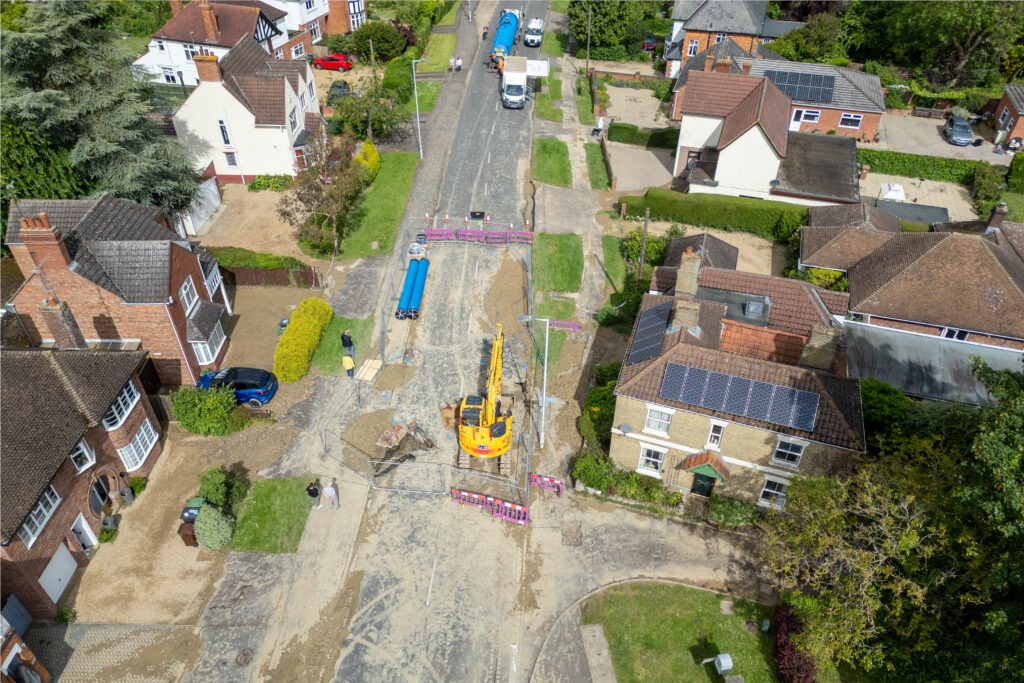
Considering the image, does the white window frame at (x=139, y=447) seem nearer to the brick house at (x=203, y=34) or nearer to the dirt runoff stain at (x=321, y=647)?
the dirt runoff stain at (x=321, y=647)

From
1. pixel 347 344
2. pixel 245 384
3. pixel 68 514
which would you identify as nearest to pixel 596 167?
pixel 347 344

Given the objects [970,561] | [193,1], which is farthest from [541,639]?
[193,1]

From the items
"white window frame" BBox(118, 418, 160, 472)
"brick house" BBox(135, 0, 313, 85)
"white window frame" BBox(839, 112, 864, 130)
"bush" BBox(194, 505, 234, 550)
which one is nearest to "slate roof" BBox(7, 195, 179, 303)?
"white window frame" BBox(118, 418, 160, 472)

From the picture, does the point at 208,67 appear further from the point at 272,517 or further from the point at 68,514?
the point at 272,517

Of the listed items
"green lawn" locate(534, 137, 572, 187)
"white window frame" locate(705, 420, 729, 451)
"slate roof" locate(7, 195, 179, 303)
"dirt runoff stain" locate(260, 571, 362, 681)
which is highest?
"slate roof" locate(7, 195, 179, 303)

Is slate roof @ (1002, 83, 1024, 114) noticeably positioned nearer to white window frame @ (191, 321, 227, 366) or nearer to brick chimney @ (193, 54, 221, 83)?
brick chimney @ (193, 54, 221, 83)

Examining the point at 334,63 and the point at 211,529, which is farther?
the point at 334,63
